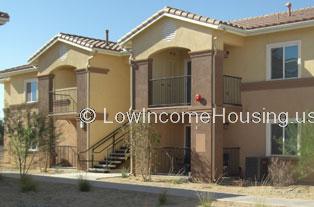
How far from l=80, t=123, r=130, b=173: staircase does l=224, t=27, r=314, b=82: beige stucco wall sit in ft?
19.6

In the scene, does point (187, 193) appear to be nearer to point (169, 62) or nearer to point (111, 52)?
point (169, 62)

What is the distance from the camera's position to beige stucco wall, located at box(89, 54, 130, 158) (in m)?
26.6

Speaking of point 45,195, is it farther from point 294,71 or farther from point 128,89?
point 128,89

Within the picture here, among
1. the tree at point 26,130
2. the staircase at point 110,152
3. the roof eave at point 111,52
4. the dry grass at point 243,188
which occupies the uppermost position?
the roof eave at point 111,52

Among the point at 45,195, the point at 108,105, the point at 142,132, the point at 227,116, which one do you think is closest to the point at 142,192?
the point at 45,195

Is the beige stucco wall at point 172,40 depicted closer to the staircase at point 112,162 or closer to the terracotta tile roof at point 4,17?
the staircase at point 112,162

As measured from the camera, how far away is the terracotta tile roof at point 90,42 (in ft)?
86.4

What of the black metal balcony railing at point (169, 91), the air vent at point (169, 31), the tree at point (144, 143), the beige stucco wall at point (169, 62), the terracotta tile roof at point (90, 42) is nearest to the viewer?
the tree at point (144, 143)

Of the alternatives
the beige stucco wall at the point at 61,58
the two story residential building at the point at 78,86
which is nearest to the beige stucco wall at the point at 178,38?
the two story residential building at the point at 78,86

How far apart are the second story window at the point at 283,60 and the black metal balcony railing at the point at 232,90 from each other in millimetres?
1390

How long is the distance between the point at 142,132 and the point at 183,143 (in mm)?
4337

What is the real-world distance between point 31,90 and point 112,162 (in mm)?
9404

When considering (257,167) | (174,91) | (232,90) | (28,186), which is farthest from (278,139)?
(28,186)

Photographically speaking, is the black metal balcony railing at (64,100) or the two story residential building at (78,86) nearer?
the two story residential building at (78,86)
